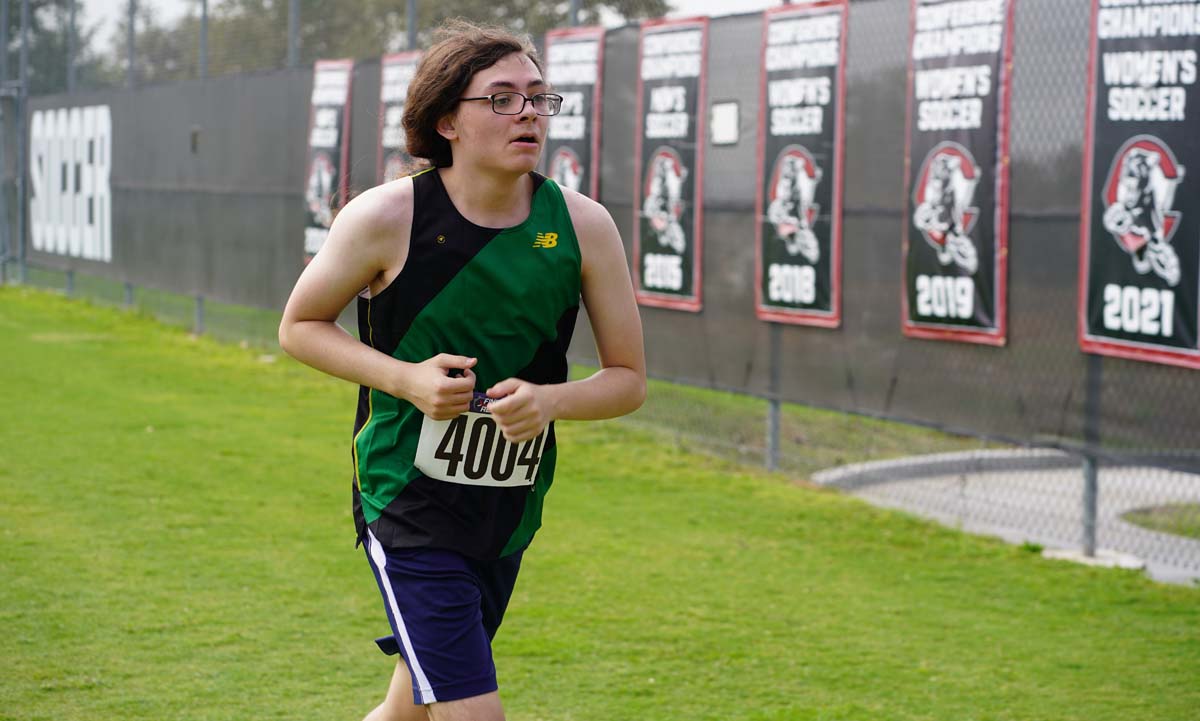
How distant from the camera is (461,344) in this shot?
3301 mm

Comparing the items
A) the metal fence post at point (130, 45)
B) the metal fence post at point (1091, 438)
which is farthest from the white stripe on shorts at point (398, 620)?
the metal fence post at point (130, 45)

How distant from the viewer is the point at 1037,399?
290 inches

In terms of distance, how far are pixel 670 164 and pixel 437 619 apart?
6.91m

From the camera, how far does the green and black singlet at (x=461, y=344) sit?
3268 mm

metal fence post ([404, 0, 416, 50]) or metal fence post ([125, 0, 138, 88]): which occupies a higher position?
metal fence post ([125, 0, 138, 88])

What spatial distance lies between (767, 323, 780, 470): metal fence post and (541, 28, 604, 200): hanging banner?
2.09 metres

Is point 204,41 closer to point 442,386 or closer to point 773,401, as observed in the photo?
point 773,401

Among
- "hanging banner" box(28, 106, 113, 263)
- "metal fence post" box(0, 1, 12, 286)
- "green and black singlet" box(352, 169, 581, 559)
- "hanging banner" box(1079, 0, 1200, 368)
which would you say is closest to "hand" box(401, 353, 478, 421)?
"green and black singlet" box(352, 169, 581, 559)

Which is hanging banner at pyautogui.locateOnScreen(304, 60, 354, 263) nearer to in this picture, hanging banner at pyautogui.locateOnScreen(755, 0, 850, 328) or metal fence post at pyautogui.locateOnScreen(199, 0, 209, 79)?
metal fence post at pyautogui.locateOnScreen(199, 0, 209, 79)

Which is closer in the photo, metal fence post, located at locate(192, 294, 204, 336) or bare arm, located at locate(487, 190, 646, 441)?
bare arm, located at locate(487, 190, 646, 441)

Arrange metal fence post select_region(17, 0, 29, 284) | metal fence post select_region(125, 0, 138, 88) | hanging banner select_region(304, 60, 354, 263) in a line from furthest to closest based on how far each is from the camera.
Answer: metal fence post select_region(17, 0, 29, 284) → metal fence post select_region(125, 0, 138, 88) → hanging banner select_region(304, 60, 354, 263)

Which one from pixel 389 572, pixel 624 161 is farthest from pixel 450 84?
pixel 624 161

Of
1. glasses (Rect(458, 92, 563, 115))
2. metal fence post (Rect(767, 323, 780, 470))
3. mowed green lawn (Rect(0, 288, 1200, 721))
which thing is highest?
glasses (Rect(458, 92, 563, 115))

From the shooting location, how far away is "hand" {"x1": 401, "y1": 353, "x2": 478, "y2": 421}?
301 cm
